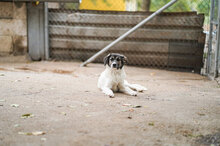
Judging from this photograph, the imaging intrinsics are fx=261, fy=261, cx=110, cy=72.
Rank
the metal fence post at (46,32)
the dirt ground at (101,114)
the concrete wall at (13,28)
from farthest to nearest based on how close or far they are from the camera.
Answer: the metal fence post at (46,32) → the concrete wall at (13,28) → the dirt ground at (101,114)

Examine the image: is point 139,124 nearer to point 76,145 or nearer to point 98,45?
point 76,145

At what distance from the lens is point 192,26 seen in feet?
26.6

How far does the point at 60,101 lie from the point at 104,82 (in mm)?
1264

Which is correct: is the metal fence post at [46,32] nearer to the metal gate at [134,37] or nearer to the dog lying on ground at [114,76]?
the metal gate at [134,37]

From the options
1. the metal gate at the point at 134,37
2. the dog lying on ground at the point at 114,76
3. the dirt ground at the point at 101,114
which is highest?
the metal gate at the point at 134,37

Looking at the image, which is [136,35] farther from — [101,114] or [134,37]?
[101,114]

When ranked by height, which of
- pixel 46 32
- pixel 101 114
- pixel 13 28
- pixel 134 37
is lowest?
pixel 101 114

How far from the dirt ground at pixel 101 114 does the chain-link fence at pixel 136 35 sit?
223cm

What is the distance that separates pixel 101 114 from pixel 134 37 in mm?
5382

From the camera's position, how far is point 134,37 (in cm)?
852

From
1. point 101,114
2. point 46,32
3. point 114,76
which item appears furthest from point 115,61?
point 46,32

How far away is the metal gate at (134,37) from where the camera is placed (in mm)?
8164

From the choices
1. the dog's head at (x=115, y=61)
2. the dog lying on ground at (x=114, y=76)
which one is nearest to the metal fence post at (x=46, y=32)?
the dog lying on ground at (x=114, y=76)

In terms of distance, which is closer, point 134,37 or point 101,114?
point 101,114
